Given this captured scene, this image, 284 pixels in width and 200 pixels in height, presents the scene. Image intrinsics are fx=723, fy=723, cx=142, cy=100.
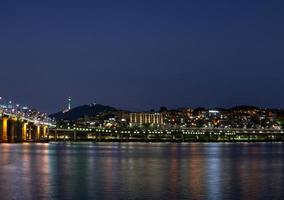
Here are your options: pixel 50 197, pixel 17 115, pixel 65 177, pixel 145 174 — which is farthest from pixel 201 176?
pixel 17 115

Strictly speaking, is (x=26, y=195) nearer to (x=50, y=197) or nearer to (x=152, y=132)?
(x=50, y=197)

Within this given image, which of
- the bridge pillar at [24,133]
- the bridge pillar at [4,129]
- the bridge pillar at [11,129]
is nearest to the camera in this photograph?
the bridge pillar at [4,129]

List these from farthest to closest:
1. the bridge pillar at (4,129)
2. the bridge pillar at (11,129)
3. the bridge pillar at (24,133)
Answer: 1. the bridge pillar at (24,133)
2. the bridge pillar at (11,129)
3. the bridge pillar at (4,129)

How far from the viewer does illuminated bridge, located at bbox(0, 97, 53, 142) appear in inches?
5680

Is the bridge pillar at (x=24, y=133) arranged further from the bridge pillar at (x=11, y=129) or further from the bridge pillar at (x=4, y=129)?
the bridge pillar at (x=4, y=129)

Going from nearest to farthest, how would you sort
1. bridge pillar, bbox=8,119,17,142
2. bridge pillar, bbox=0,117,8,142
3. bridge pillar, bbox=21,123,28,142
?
bridge pillar, bbox=0,117,8,142 < bridge pillar, bbox=8,119,17,142 < bridge pillar, bbox=21,123,28,142

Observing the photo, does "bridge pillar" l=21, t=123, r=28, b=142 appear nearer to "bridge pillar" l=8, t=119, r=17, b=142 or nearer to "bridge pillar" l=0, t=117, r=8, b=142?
"bridge pillar" l=8, t=119, r=17, b=142

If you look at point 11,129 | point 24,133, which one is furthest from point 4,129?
point 24,133

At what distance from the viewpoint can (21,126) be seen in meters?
159

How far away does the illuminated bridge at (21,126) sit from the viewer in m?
144

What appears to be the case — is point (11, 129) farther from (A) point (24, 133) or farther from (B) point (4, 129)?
(A) point (24, 133)

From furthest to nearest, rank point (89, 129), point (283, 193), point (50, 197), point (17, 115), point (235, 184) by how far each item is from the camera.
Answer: point (89, 129) → point (17, 115) → point (235, 184) → point (283, 193) → point (50, 197)

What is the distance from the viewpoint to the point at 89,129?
632ft

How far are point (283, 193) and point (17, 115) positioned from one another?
12431 centimetres
